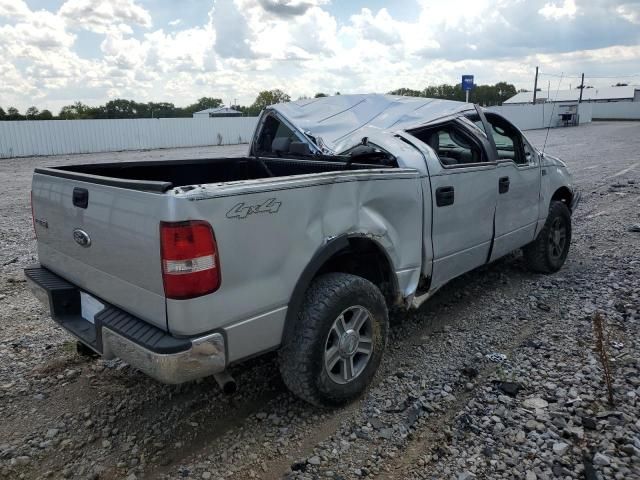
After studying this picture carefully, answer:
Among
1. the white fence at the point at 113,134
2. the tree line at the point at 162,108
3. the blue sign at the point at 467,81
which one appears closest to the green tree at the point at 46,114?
the tree line at the point at 162,108

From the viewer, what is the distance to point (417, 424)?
310cm

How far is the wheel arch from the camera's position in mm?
2867

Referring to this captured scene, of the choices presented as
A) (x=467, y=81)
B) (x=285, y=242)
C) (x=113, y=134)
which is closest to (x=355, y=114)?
(x=285, y=242)

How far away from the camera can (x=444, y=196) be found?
3.89m

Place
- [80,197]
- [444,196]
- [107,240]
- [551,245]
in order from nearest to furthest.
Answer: [107,240] < [80,197] < [444,196] < [551,245]

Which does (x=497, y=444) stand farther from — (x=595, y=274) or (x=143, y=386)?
(x=595, y=274)

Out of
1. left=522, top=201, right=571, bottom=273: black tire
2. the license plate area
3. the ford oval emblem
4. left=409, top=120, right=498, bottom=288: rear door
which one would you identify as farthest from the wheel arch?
left=522, top=201, right=571, bottom=273: black tire

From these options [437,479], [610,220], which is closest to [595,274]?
[610,220]

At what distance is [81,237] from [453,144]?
3.31 meters

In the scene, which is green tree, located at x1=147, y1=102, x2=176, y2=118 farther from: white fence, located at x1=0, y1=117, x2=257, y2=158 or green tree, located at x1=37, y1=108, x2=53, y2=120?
white fence, located at x1=0, y1=117, x2=257, y2=158

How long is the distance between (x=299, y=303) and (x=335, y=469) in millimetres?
889

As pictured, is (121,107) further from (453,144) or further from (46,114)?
(453,144)

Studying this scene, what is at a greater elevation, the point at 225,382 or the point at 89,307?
the point at 89,307

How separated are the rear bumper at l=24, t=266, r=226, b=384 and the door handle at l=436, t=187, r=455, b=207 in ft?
6.64
